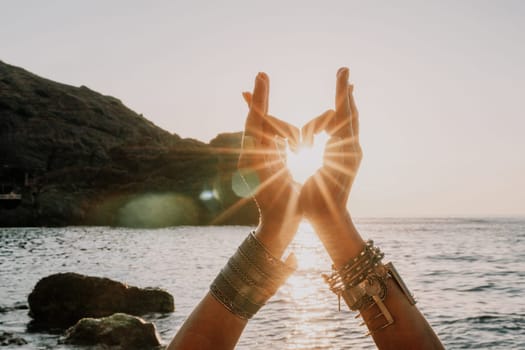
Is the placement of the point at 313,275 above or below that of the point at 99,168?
below

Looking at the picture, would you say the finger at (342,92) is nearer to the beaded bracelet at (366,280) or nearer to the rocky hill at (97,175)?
the beaded bracelet at (366,280)

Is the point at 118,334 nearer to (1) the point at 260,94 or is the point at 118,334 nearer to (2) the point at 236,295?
(2) the point at 236,295

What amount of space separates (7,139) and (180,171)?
160 ft

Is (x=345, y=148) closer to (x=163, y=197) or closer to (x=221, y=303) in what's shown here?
(x=221, y=303)

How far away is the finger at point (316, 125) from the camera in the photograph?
189 centimetres

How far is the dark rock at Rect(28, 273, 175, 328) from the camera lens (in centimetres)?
1789

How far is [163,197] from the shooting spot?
448ft

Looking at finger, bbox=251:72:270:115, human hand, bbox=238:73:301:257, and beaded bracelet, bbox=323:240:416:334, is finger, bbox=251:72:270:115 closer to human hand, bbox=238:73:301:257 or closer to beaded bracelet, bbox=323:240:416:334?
human hand, bbox=238:73:301:257

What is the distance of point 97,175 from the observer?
139125 mm

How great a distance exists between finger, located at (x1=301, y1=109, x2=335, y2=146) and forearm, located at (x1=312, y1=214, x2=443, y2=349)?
323 millimetres

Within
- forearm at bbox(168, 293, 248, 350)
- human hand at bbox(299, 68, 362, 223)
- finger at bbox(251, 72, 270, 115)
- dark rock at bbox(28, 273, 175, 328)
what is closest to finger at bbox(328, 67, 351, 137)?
human hand at bbox(299, 68, 362, 223)

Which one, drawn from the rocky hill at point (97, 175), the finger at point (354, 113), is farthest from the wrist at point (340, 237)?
the rocky hill at point (97, 175)

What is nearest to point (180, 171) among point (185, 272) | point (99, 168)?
point (99, 168)

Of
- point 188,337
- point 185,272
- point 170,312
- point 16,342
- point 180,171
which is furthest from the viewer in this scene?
point 180,171
